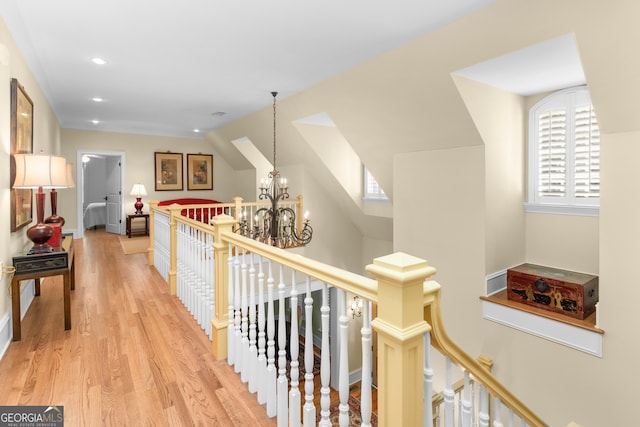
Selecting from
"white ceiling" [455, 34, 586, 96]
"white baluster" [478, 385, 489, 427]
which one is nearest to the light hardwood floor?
"white baluster" [478, 385, 489, 427]

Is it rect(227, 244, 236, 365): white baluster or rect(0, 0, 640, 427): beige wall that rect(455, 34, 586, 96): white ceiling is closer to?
rect(0, 0, 640, 427): beige wall

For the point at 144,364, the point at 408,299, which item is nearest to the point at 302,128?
the point at 144,364

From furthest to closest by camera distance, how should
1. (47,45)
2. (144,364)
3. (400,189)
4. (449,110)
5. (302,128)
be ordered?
(302,128) < (400,189) < (449,110) < (47,45) < (144,364)

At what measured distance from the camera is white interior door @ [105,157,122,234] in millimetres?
8312

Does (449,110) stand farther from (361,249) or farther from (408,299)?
(361,249)

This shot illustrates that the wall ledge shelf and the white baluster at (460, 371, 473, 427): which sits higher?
the white baluster at (460, 371, 473, 427)

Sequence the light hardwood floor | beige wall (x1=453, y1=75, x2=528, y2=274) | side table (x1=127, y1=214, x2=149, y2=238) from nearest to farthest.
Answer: the light hardwood floor < beige wall (x1=453, y1=75, x2=528, y2=274) < side table (x1=127, y1=214, x2=149, y2=238)

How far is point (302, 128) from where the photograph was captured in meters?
5.76

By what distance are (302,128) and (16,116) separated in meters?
3.68

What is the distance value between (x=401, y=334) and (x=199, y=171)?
8984mm

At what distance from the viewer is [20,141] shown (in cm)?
322

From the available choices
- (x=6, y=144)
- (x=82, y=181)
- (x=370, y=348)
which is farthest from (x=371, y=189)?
(x=82, y=181)

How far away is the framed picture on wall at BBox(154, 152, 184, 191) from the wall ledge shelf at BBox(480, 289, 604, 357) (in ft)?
25.2

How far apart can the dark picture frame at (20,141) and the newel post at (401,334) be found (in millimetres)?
3467
